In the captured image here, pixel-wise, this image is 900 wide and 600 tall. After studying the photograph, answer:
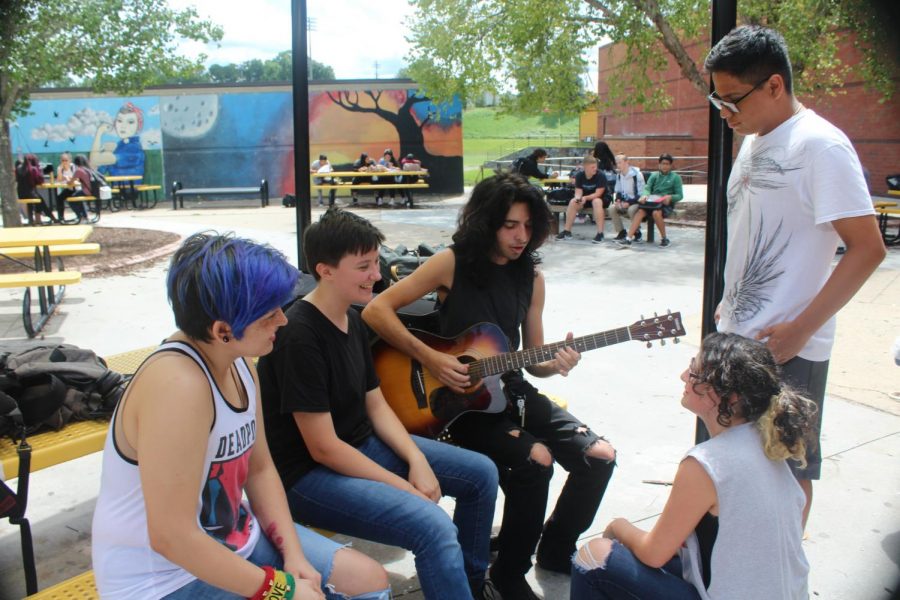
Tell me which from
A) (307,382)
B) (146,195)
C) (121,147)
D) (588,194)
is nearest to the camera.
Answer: (307,382)

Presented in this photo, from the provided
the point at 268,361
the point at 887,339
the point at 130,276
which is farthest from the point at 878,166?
the point at 268,361

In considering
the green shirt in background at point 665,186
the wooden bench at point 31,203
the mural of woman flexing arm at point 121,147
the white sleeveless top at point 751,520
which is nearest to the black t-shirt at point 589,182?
the green shirt in background at point 665,186

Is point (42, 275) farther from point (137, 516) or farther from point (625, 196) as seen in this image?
point (625, 196)

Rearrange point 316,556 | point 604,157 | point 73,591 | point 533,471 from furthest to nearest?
point 604,157 → point 533,471 → point 73,591 → point 316,556

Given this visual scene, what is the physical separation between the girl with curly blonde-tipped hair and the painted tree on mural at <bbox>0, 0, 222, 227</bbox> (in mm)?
9637

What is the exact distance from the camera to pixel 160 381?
1620mm

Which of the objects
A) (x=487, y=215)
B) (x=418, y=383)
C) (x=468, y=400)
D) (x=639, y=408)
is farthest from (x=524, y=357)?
(x=639, y=408)

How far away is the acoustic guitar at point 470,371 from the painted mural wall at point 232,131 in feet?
63.8

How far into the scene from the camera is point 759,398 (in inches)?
75.4

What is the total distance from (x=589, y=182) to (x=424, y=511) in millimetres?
11190

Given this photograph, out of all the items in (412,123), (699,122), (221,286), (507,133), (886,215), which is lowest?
(886,215)

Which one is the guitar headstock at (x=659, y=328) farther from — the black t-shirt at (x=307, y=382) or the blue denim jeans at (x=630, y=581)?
the black t-shirt at (x=307, y=382)

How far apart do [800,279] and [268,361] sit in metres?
1.71

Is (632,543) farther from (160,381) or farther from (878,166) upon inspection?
(878,166)
